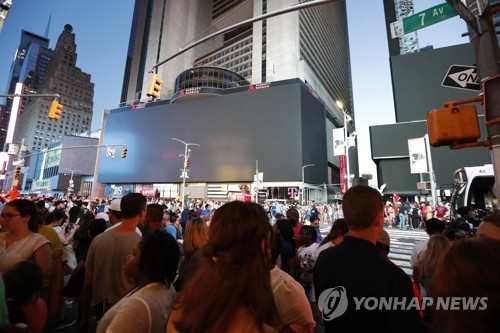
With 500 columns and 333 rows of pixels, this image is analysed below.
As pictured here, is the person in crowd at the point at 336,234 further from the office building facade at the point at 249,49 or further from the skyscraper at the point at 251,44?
the skyscraper at the point at 251,44

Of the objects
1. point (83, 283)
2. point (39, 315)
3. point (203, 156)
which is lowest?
point (83, 283)

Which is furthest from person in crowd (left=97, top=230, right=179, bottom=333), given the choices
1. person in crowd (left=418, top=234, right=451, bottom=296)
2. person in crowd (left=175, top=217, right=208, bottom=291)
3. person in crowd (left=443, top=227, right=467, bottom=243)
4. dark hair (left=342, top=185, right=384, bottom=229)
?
person in crowd (left=443, top=227, right=467, bottom=243)

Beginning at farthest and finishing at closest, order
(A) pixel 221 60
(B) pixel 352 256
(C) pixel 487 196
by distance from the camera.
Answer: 1. (A) pixel 221 60
2. (C) pixel 487 196
3. (B) pixel 352 256

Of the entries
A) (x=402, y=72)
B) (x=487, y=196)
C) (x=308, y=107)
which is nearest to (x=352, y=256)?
(x=487, y=196)

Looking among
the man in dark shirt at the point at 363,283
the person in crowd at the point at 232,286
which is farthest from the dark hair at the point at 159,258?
the man in dark shirt at the point at 363,283

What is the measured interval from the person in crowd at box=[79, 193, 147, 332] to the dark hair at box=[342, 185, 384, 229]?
8.46 ft

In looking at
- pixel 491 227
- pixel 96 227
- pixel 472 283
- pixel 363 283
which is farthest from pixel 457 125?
pixel 96 227

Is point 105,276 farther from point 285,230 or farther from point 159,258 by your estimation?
point 285,230

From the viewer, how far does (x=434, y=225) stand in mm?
4625

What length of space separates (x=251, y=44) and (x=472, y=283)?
8424 cm

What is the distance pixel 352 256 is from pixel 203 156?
5905 centimetres

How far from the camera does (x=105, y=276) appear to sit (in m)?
3.03

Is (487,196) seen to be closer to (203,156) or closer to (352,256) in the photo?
(352,256)

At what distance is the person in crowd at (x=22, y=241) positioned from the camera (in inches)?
114
